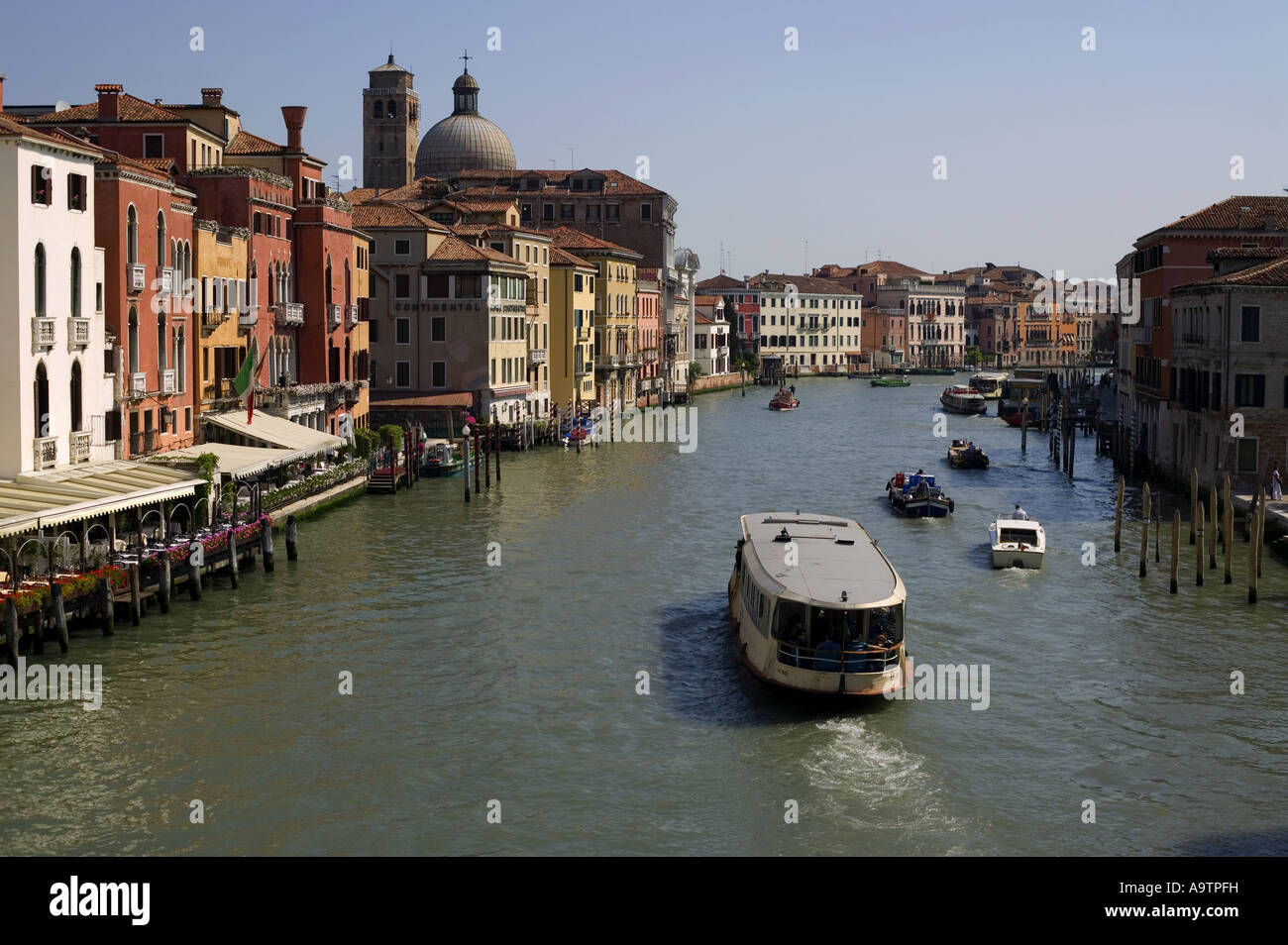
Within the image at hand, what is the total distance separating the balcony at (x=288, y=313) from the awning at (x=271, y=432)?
432 cm

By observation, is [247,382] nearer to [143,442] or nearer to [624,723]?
[143,442]

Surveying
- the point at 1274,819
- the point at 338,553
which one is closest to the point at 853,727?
the point at 1274,819

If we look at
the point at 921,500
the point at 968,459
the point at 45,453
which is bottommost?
the point at 921,500

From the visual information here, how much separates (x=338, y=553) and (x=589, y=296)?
144 ft

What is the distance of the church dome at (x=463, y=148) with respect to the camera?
334 feet

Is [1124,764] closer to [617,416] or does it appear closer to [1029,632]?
[1029,632]

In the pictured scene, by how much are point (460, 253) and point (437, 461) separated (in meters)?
13.1

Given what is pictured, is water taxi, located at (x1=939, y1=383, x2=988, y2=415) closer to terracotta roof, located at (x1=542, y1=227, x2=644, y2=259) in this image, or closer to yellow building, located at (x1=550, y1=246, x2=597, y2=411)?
terracotta roof, located at (x1=542, y1=227, x2=644, y2=259)

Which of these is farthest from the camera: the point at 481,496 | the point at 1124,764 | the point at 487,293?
the point at 487,293

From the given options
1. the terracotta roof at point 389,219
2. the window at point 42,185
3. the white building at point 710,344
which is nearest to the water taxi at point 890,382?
the white building at point 710,344

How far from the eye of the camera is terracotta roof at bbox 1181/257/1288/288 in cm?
3697

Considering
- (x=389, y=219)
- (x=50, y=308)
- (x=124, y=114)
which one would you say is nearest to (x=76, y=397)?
(x=50, y=308)

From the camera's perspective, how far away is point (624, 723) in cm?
1930

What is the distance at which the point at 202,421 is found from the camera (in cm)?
3572
